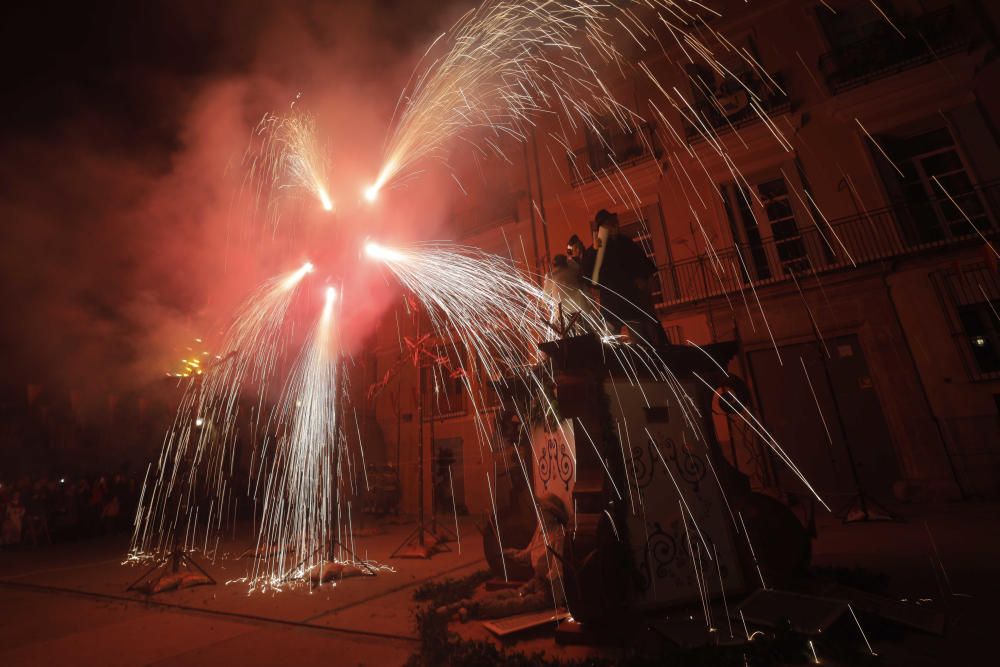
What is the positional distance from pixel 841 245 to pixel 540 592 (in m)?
10.0

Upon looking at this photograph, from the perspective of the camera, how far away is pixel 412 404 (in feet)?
51.3

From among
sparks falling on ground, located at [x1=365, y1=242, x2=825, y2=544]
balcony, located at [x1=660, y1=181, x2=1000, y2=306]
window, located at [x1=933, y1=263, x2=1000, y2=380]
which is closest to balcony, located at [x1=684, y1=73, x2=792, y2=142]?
balcony, located at [x1=660, y1=181, x2=1000, y2=306]

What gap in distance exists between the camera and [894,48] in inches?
383

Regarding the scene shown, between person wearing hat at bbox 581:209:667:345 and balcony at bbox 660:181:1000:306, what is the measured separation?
6.71 meters

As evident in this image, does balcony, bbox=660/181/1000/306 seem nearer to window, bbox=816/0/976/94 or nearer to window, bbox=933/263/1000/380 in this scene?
window, bbox=933/263/1000/380

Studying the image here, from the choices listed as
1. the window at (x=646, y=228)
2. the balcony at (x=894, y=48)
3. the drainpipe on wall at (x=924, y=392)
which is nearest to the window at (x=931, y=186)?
the drainpipe on wall at (x=924, y=392)

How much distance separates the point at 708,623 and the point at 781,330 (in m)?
8.54

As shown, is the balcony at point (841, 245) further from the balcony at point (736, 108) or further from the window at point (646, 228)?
the balcony at point (736, 108)

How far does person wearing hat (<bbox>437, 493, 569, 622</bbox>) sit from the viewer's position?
3.80 meters

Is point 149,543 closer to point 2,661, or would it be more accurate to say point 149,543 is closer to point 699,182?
point 2,661

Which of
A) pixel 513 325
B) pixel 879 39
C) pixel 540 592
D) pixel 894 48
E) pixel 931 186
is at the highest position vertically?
pixel 879 39

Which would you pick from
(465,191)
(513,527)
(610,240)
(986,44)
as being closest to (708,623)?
(513,527)

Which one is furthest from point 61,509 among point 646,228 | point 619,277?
point 646,228

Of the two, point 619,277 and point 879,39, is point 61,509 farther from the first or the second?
point 879,39
